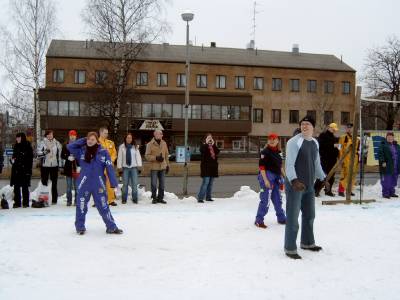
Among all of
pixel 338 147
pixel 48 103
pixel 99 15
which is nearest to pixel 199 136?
pixel 48 103

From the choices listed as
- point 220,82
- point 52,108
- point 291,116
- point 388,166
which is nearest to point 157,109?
point 220,82

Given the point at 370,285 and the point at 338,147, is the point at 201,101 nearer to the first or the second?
the point at 338,147

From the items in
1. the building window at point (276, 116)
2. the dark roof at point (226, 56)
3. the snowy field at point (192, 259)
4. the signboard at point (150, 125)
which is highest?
the dark roof at point (226, 56)

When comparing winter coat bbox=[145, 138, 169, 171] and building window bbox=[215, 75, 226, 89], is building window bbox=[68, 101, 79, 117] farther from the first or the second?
winter coat bbox=[145, 138, 169, 171]

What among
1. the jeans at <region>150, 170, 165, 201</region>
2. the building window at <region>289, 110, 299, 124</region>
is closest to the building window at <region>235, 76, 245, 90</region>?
the building window at <region>289, 110, 299, 124</region>

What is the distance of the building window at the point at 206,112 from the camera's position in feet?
168

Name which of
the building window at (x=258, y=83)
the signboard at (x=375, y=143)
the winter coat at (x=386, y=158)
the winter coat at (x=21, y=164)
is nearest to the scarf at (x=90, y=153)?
the winter coat at (x=21, y=164)

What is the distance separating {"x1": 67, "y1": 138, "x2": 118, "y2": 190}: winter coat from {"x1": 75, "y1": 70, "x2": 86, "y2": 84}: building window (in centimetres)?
4488

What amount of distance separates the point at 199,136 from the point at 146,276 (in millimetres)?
46563

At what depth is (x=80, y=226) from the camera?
24.4 feet

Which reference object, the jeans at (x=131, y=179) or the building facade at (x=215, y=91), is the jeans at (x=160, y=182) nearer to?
the jeans at (x=131, y=179)

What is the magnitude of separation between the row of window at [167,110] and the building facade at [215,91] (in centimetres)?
11

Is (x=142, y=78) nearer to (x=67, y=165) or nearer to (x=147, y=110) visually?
(x=147, y=110)

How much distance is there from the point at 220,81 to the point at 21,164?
44.6m
